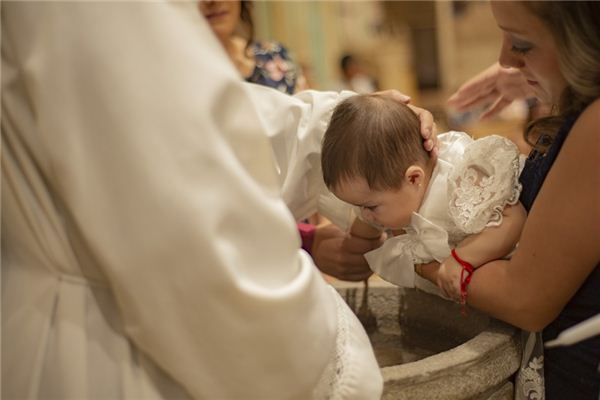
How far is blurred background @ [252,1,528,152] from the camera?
24.1ft

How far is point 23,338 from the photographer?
94 centimetres

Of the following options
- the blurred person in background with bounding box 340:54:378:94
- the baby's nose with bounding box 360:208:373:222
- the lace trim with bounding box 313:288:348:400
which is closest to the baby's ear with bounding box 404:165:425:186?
the baby's nose with bounding box 360:208:373:222

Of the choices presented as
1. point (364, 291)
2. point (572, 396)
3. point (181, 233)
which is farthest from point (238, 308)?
point (364, 291)

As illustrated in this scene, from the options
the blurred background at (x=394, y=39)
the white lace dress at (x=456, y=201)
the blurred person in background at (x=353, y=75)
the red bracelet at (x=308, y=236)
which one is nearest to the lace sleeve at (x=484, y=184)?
the white lace dress at (x=456, y=201)

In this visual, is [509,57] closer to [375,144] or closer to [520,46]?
[520,46]

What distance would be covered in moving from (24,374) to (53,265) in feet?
0.50

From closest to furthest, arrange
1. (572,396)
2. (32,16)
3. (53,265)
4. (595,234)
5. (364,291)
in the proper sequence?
(32,16) < (53,265) < (595,234) < (572,396) < (364,291)

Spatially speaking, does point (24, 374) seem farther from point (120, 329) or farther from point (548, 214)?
point (548, 214)

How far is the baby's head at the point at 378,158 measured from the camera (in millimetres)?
1407

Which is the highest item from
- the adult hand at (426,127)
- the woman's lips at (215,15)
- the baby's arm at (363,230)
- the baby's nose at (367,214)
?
the adult hand at (426,127)

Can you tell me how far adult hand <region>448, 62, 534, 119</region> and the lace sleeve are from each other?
0.39 metres

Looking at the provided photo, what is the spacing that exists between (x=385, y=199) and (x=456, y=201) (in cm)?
14

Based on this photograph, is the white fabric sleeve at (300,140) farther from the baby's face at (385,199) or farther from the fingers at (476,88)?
the fingers at (476,88)

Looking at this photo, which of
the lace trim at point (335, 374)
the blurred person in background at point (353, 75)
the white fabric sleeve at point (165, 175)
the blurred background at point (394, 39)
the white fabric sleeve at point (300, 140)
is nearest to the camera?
the white fabric sleeve at point (165, 175)
